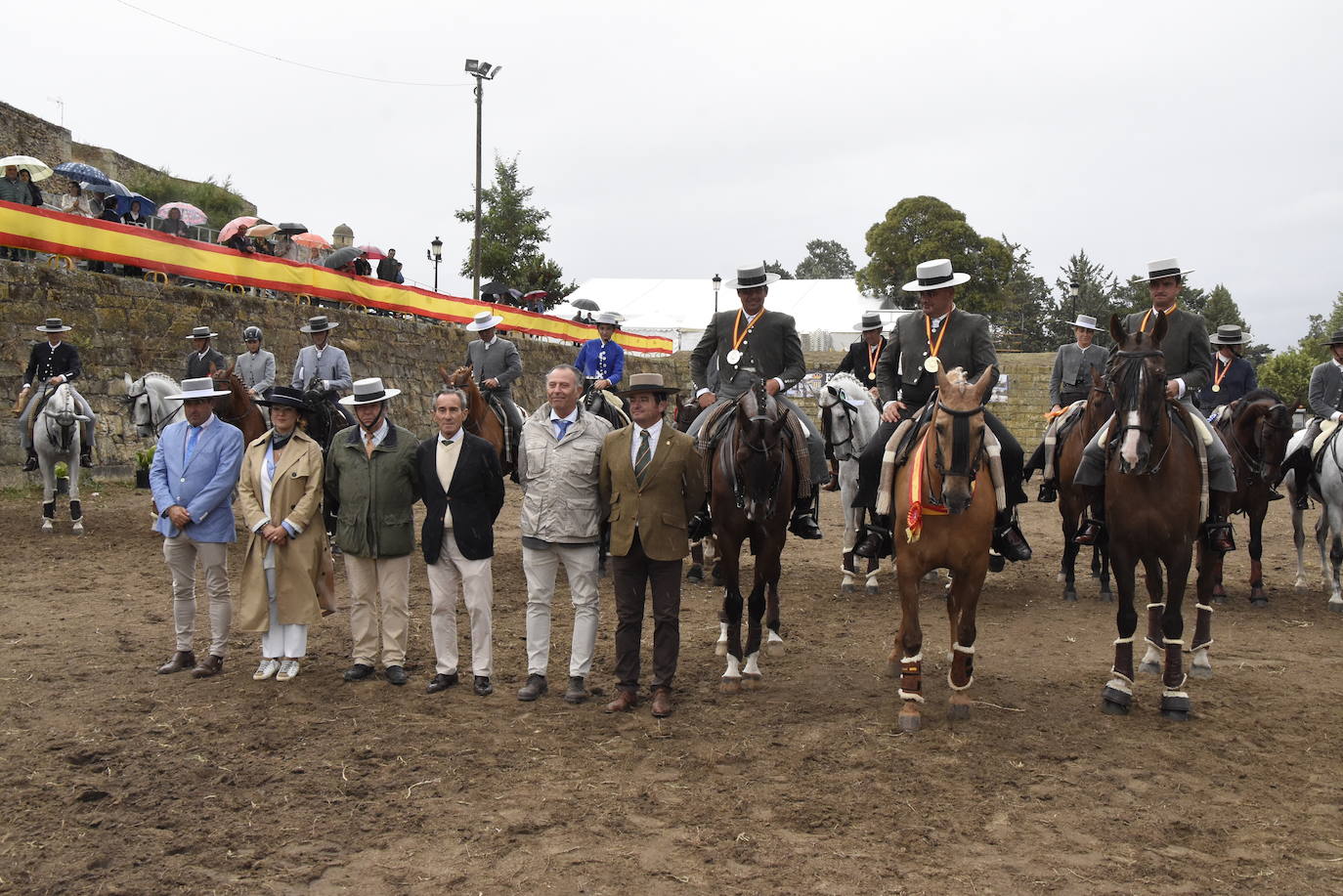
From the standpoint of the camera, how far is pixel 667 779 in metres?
5.71

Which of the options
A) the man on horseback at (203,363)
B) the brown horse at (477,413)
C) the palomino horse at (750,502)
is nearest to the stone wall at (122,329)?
the man on horseback at (203,363)

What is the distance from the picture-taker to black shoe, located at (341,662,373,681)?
24.6 ft

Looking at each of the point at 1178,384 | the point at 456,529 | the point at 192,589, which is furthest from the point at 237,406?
the point at 1178,384

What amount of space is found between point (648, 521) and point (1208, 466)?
3.85m

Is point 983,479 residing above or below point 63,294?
below

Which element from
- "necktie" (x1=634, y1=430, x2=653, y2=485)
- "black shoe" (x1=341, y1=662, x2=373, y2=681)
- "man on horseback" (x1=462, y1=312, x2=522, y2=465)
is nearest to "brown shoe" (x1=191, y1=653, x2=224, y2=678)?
"black shoe" (x1=341, y1=662, x2=373, y2=681)

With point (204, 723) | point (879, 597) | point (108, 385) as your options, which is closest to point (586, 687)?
point (204, 723)

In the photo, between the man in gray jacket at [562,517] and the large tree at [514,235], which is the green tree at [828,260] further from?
the man in gray jacket at [562,517]

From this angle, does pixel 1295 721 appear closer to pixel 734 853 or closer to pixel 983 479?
pixel 983 479

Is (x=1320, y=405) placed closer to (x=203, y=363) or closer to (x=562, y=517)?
(x=562, y=517)

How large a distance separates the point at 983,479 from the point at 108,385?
14.9 meters

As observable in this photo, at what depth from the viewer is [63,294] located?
16.4m

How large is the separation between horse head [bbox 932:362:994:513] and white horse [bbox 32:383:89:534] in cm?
1094

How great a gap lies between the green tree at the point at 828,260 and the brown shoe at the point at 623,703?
325ft
